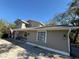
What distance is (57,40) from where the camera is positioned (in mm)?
13727

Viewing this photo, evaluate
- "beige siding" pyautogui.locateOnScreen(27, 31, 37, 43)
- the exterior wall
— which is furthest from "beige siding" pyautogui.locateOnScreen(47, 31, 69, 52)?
"beige siding" pyautogui.locateOnScreen(27, 31, 37, 43)

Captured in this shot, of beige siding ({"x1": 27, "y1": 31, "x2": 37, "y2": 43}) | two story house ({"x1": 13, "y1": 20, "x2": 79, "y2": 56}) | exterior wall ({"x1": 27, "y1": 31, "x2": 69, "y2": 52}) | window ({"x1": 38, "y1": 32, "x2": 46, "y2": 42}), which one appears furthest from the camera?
beige siding ({"x1": 27, "y1": 31, "x2": 37, "y2": 43})

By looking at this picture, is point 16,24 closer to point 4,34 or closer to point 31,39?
point 4,34

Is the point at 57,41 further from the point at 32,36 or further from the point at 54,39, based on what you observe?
the point at 32,36

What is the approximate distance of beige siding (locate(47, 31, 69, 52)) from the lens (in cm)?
1285

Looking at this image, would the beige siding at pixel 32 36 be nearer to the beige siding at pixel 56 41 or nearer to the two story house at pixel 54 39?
the two story house at pixel 54 39

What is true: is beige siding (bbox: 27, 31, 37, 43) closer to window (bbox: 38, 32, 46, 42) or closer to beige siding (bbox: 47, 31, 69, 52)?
window (bbox: 38, 32, 46, 42)

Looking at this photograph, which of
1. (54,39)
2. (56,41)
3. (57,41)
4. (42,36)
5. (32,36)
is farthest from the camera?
(32,36)

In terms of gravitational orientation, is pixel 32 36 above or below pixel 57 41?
above

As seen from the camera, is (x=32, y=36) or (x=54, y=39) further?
(x=32, y=36)

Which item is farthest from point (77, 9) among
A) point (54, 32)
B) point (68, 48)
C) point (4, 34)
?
point (4, 34)

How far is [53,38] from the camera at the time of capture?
566 inches

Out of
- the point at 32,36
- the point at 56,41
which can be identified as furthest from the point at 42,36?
the point at 56,41

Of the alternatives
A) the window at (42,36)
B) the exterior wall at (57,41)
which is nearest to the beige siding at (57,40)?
the exterior wall at (57,41)
